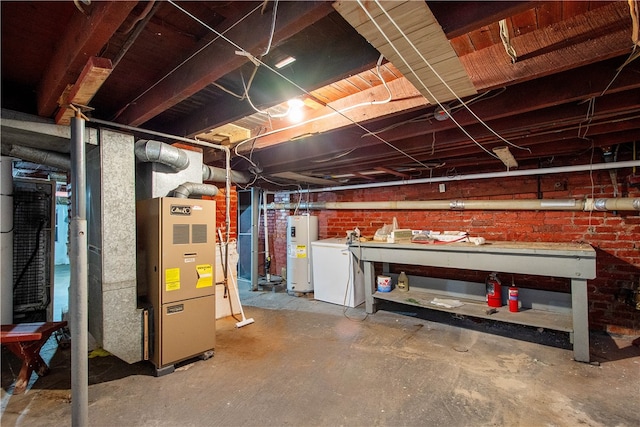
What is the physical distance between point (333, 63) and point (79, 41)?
112 centimetres

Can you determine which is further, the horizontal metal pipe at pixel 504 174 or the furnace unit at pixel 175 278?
the horizontal metal pipe at pixel 504 174

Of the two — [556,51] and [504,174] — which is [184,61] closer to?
[556,51]

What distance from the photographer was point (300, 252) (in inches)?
195

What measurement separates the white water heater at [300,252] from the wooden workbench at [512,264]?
1.19 meters

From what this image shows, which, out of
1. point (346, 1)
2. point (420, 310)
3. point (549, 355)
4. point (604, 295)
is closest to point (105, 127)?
point (346, 1)

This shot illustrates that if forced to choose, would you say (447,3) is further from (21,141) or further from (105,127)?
(21,141)

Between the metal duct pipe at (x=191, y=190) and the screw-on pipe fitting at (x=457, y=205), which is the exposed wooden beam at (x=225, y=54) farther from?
the screw-on pipe fitting at (x=457, y=205)

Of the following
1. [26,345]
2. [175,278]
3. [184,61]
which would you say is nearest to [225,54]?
[184,61]

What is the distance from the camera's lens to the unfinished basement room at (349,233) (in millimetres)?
1318

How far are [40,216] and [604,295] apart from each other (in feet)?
20.2

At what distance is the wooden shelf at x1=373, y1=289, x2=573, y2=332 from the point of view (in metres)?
2.78

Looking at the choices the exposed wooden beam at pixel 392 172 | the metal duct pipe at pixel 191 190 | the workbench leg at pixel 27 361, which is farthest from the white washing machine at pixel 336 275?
the workbench leg at pixel 27 361

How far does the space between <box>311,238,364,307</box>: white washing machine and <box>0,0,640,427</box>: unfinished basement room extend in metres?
0.05

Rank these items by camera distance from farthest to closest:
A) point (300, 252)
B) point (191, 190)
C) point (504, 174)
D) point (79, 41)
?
point (300, 252) < point (504, 174) < point (191, 190) < point (79, 41)
